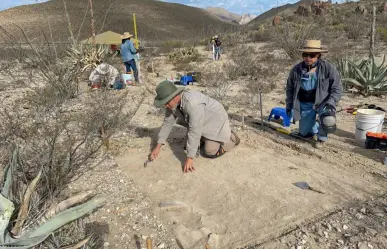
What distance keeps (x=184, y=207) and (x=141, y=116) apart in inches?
123

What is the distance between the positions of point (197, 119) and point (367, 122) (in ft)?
7.23

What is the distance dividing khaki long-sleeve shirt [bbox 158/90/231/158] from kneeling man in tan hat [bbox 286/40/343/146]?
112 cm

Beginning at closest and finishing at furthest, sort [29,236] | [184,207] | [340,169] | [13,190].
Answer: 1. [29,236]
2. [13,190]
3. [184,207]
4. [340,169]

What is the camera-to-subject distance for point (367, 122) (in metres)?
4.38

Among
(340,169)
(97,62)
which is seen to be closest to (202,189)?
(340,169)

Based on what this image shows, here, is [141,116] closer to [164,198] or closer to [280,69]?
[164,198]

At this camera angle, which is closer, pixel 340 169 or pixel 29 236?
pixel 29 236

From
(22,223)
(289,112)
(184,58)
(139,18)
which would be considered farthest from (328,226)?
(139,18)

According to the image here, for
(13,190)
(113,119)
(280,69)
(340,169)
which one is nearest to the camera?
(13,190)

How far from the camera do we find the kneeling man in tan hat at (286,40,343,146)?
4.20 meters

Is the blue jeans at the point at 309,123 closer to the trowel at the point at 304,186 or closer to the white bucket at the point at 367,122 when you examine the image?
the white bucket at the point at 367,122

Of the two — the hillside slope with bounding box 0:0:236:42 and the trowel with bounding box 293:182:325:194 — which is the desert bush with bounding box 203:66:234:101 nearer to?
the trowel with bounding box 293:182:325:194

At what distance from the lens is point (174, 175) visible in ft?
12.7

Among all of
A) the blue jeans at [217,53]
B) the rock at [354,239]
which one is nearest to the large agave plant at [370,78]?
the rock at [354,239]
